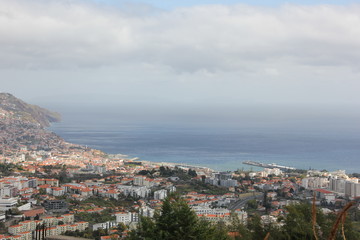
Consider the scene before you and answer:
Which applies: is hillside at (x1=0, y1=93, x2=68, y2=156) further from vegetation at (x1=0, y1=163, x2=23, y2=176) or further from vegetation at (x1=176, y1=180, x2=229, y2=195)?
vegetation at (x1=176, y1=180, x2=229, y2=195)

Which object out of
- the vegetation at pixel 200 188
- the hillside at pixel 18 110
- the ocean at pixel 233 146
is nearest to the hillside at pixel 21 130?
the hillside at pixel 18 110

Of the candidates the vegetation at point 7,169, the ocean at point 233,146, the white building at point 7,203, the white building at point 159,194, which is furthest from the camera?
the ocean at point 233,146

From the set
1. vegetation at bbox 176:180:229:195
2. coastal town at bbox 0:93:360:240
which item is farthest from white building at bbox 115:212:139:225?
vegetation at bbox 176:180:229:195

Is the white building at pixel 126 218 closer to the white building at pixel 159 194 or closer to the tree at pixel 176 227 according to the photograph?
the white building at pixel 159 194

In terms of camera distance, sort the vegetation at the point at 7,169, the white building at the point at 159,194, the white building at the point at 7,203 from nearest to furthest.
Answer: the white building at the point at 7,203 → the white building at the point at 159,194 → the vegetation at the point at 7,169

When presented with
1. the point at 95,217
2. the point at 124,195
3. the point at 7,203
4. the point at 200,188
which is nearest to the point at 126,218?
the point at 95,217

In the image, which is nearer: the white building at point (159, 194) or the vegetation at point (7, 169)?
the white building at point (159, 194)

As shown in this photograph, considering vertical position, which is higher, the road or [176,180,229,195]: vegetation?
[176,180,229,195]: vegetation
